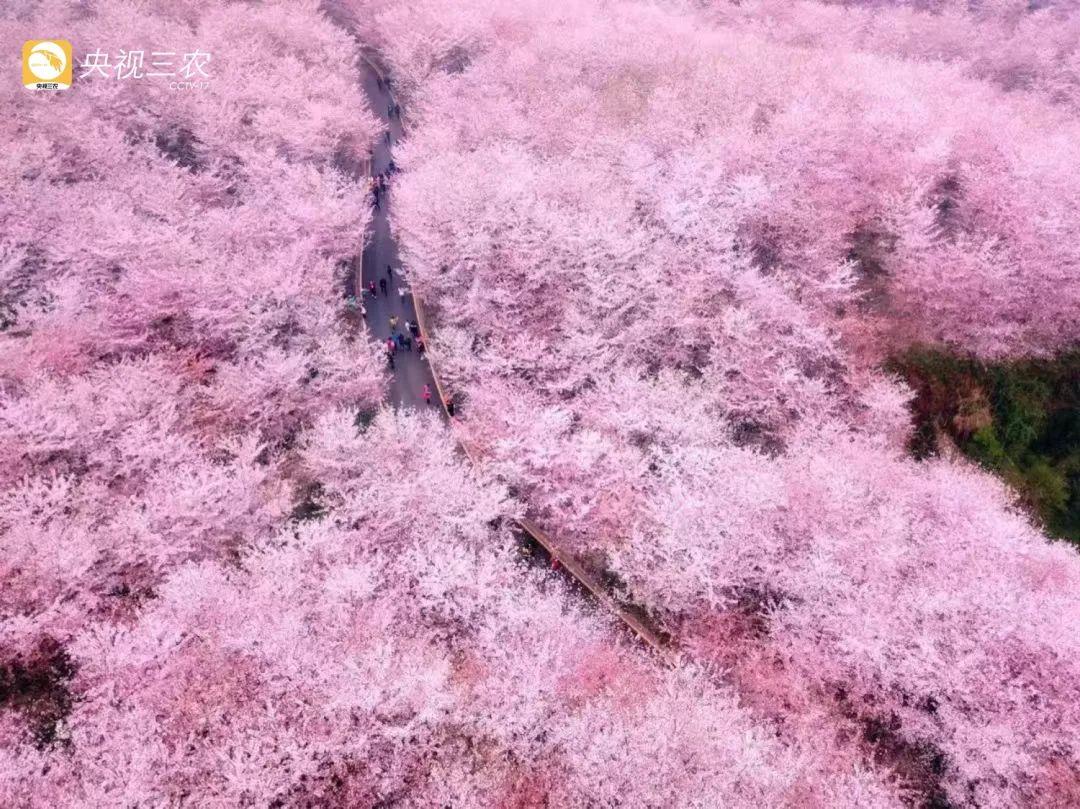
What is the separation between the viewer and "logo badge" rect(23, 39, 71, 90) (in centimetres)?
4197

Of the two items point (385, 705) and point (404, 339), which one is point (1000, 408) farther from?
point (385, 705)

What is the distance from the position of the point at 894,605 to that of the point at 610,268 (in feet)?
64.3

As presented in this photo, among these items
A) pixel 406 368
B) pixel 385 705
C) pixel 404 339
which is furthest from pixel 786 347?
pixel 385 705

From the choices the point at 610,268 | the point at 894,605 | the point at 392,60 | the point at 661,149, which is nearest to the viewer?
the point at 894,605

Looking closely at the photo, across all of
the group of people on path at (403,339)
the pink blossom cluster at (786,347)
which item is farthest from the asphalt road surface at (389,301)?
the pink blossom cluster at (786,347)

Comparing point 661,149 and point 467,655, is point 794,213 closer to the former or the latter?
point 661,149

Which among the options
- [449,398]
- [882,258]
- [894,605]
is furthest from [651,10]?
[894,605]

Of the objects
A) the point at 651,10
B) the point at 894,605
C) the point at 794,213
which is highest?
the point at 651,10

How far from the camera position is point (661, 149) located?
1510 inches

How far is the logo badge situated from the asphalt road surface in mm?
21033

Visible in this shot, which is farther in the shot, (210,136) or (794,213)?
(210,136)

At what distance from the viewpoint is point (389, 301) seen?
124 ft

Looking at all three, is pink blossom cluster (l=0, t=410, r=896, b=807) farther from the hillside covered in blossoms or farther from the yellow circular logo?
the yellow circular logo

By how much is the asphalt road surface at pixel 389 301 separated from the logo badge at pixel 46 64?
828 inches
